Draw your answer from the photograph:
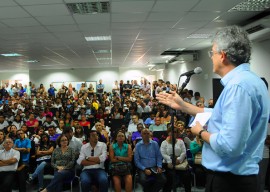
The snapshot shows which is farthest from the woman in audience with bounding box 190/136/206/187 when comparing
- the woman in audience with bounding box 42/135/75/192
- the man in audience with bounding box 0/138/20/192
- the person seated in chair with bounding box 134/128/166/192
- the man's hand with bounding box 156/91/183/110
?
the man's hand with bounding box 156/91/183/110

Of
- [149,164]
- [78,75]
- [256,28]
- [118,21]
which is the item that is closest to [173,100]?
[149,164]

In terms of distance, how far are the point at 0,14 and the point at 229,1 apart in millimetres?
4194

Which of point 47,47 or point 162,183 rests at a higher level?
point 47,47

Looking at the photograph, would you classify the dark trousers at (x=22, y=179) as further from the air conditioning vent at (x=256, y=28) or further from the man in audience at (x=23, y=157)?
the air conditioning vent at (x=256, y=28)

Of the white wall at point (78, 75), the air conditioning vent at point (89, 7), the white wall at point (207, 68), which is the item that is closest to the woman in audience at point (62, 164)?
the air conditioning vent at point (89, 7)

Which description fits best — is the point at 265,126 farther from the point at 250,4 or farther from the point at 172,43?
the point at 172,43

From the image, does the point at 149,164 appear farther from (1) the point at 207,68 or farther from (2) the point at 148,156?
(1) the point at 207,68

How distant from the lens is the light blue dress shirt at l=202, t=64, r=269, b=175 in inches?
39.8

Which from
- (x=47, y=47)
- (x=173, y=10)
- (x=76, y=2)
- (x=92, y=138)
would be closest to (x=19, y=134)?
(x=92, y=138)

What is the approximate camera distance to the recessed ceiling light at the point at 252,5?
4.83 m

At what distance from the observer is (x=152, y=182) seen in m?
4.31

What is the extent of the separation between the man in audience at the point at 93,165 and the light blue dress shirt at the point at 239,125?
10.9 feet

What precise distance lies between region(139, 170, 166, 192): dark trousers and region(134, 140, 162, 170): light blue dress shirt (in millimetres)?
186

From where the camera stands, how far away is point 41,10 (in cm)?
479
